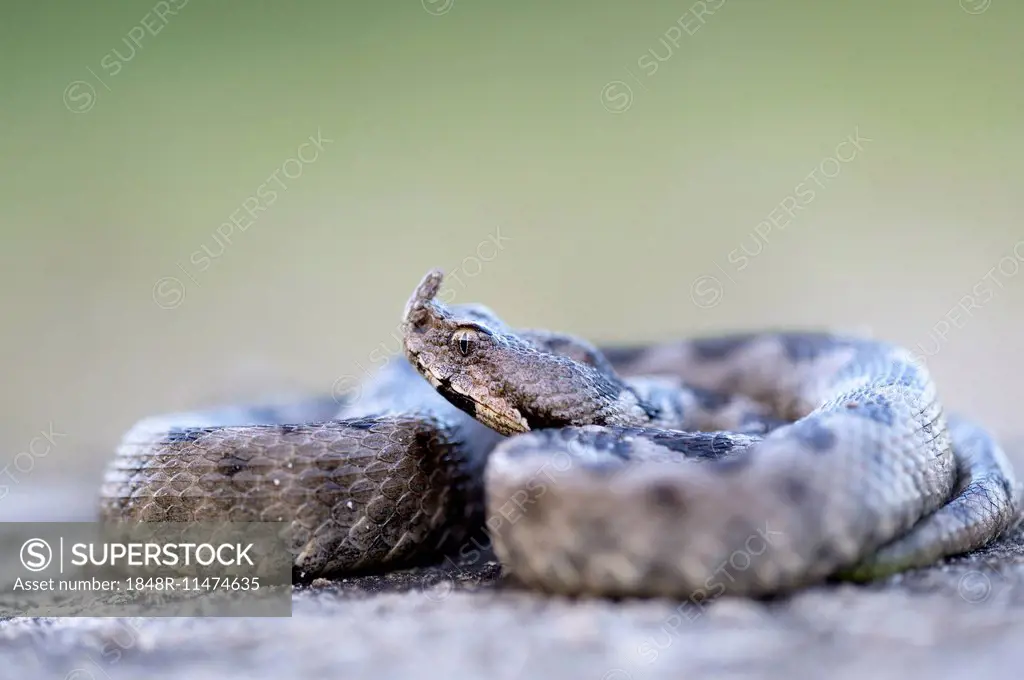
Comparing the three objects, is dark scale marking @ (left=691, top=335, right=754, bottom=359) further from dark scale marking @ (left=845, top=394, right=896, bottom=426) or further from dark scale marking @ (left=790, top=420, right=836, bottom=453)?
dark scale marking @ (left=790, top=420, right=836, bottom=453)

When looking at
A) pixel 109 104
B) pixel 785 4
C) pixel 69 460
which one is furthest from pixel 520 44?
pixel 69 460

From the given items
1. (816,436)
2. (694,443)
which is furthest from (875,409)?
(694,443)

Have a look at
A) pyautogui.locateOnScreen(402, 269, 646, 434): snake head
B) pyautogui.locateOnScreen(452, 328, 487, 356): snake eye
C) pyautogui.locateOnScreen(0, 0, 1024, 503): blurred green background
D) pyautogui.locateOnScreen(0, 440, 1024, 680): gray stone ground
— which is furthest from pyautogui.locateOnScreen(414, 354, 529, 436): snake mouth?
pyautogui.locateOnScreen(0, 0, 1024, 503): blurred green background

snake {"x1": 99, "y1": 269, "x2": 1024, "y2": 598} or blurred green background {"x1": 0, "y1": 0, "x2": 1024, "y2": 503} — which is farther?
blurred green background {"x1": 0, "y1": 0, "x2": 1024, "y2": 503}

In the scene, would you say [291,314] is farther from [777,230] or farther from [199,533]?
[199,533]

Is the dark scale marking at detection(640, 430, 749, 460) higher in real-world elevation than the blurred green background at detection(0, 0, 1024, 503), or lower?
lower

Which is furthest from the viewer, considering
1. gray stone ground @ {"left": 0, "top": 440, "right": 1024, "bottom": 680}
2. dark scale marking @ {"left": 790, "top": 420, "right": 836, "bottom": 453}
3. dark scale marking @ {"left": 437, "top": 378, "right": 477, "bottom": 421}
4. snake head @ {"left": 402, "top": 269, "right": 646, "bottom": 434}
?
dark scale marking @ {"left": 437, "top": 378, "right": 477, "bottom": 421}

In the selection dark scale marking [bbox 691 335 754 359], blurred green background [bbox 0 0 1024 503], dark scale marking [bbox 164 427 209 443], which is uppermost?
blurred green background [bbox 0 0 1024 503]

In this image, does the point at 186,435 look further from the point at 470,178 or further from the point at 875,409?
the point at 470,178

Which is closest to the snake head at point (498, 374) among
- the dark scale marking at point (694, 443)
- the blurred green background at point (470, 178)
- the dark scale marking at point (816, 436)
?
the dark scale marking at point (694, 443)
